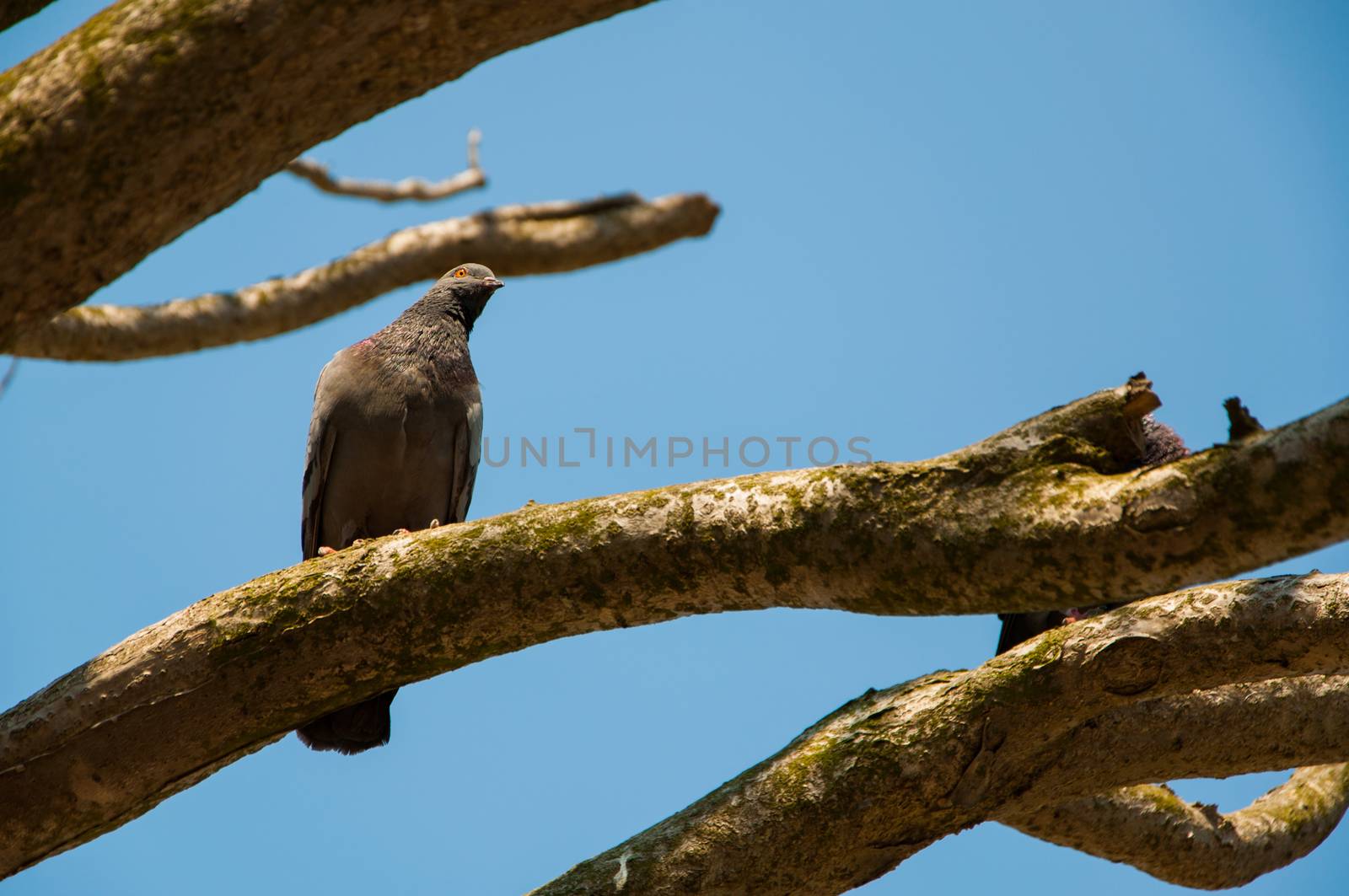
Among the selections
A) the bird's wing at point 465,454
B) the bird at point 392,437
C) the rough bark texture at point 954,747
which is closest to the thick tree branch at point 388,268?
the bird at point 392,437

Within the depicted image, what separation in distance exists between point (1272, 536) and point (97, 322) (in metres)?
7.51

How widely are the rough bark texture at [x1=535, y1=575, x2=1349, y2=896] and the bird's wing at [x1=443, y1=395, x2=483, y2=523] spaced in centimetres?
351

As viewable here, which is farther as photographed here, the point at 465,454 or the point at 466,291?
the point at 466,291

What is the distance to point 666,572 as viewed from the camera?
3316mm

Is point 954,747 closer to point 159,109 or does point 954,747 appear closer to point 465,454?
point 159,109

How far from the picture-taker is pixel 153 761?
11.9ft

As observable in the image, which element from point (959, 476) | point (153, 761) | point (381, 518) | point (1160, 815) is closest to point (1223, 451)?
point (959, 476)

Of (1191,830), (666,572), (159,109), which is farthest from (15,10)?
(1191,830)

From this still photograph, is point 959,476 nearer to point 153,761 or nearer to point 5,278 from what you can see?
point 5,278

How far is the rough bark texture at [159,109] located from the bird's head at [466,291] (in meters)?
4.97

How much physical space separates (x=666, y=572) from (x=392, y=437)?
140 inches

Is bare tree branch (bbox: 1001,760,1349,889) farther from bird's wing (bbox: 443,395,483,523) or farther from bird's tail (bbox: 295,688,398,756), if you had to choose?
bird's wing (bbox: 443,395,483,523)

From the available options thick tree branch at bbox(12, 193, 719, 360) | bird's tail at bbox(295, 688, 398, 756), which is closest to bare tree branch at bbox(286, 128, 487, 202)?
thick tree branch at bbox(12, 193, 719, 360)

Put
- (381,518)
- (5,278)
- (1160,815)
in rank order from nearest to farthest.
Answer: (5,278), (1160,815), (381,518)
